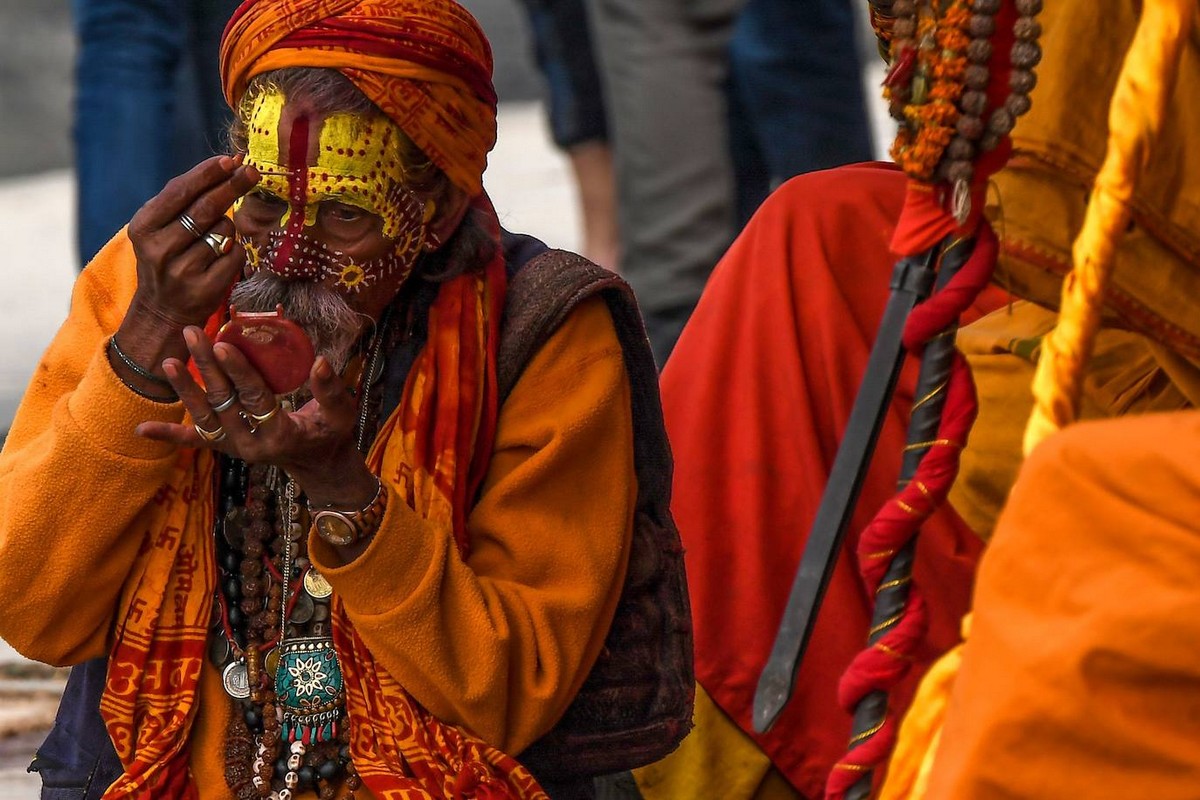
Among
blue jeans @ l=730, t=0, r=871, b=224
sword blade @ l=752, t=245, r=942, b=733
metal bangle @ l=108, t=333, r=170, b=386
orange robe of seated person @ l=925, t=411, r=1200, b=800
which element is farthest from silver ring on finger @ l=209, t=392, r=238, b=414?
blue jeans @ l=730, t=0, r=871, b=224

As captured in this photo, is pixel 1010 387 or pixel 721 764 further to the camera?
pixel 721 764

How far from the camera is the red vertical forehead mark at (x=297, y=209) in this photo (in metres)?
2.50

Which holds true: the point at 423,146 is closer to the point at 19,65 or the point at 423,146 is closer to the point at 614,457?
the point at 614,457

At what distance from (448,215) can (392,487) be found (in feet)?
1.58

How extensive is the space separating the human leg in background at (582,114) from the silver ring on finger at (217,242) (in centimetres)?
367

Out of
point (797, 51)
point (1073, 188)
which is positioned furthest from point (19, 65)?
point (1073, 188)

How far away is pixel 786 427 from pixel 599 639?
54 centimetres

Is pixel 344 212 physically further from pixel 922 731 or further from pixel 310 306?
pixel 922 731

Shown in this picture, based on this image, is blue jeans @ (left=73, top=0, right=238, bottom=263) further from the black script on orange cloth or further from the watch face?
the watch face

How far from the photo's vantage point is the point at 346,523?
7.39ft

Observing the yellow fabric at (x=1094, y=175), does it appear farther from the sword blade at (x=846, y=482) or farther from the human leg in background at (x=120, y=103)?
the human leg in background at (x=120, y=103)

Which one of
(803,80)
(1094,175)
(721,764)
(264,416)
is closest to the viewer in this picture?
(1094,175)

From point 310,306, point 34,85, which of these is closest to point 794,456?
point 310,306

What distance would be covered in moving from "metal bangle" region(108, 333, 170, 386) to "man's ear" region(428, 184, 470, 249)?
489 millimetres
